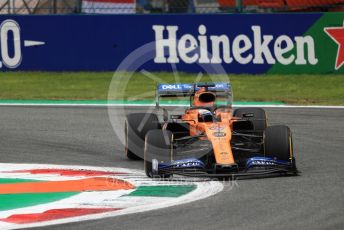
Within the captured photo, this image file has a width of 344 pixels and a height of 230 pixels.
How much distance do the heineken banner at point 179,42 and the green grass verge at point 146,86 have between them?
0.25 metres

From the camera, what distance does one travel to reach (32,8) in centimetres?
2311

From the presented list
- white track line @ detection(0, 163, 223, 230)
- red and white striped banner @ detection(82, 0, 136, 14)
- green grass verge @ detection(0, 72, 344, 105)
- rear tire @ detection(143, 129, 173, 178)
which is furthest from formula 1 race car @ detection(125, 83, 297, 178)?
red and white striped banner @ detection(82, 0, 136, 14)

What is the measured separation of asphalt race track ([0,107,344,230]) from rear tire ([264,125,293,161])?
302 millimetres

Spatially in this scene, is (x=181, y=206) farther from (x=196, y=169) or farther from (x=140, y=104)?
(x=140, y=104)

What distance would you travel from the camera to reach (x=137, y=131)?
38.9 ft

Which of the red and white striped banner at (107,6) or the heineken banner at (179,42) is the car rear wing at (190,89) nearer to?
the heineken banner at (179,42)

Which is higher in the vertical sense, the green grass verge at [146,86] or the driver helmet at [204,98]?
the green grass verge at [146,86]

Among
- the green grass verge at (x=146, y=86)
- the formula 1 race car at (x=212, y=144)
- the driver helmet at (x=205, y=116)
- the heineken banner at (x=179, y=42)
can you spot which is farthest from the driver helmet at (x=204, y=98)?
the heineken banner at (x=179, y=42)

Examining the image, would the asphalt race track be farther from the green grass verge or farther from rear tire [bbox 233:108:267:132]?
the green grass verge

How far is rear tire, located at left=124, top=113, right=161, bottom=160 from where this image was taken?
11844mm

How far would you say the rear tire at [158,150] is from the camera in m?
10.3

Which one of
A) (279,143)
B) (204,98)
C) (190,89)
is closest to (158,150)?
(279,143)

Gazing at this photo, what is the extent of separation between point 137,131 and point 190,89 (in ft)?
2.69

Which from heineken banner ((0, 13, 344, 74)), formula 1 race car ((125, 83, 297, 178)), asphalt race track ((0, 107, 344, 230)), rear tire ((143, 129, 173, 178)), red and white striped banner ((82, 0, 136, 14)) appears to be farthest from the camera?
red and white striped banner ((82, 0, 136, 14))
